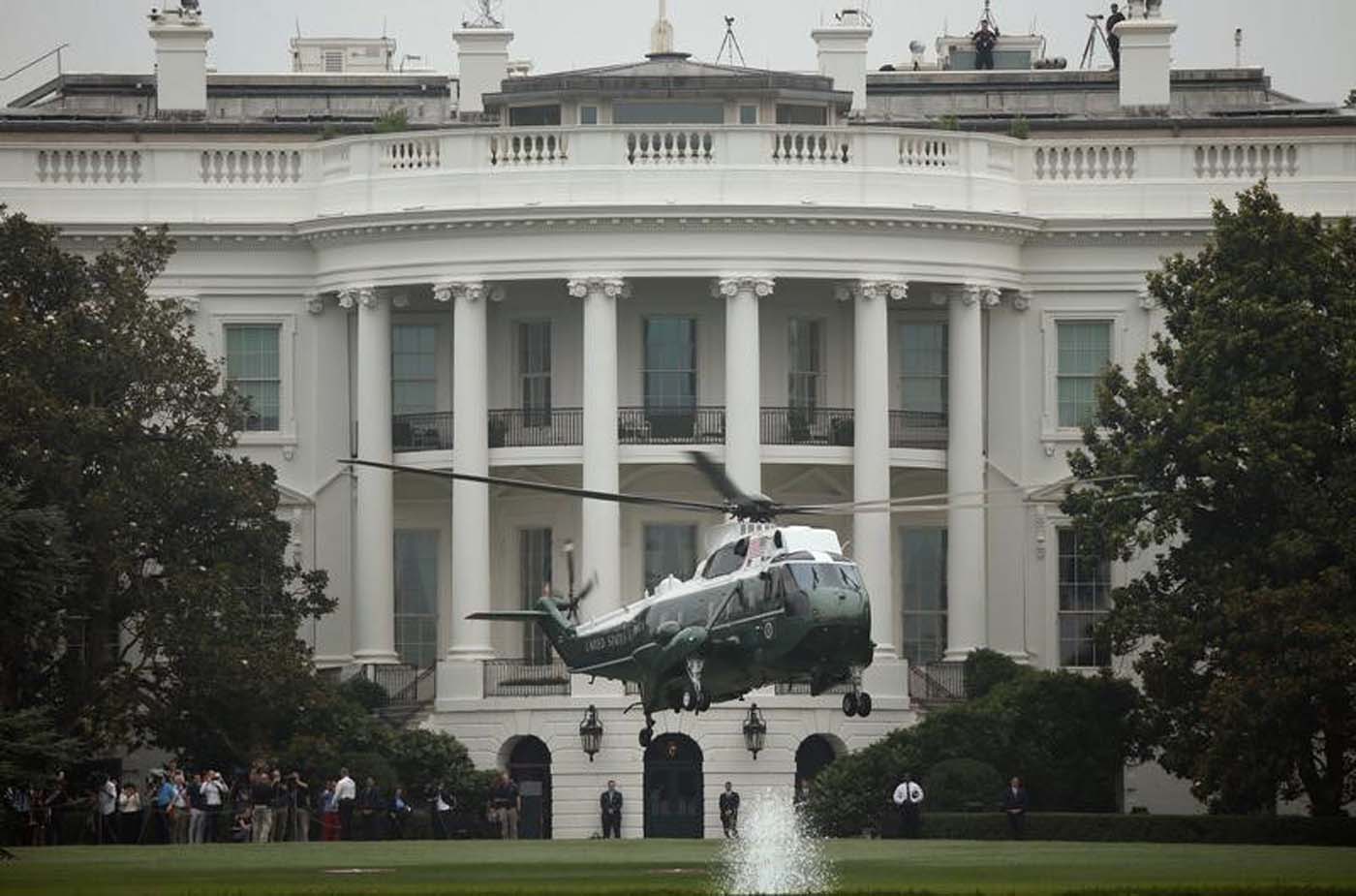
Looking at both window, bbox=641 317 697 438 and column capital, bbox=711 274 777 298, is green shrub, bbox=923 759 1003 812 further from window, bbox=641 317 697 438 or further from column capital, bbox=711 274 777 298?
window, bbox=641 317 697 438

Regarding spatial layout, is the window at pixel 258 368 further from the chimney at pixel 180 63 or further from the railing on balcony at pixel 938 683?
the railing on balcony at pixel 938 683

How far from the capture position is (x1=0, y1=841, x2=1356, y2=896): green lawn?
2810 inches

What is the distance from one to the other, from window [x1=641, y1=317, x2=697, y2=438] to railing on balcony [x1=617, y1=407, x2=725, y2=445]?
43 centimetres

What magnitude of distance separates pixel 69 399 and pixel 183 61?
61.0ft

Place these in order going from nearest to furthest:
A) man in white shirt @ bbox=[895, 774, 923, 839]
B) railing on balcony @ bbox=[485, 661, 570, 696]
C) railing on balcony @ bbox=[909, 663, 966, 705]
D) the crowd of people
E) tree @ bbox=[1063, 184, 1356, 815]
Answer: tree @ bbox=[1063, 184, 1356, 815]
man in white shirt @ bbox=[895, 774, 923, 839]
the crowd of people
railing on balcony @ bbox=[909, 663, 966, 705]
railing on balcony @ bbox=[485, 661, 570, 696]

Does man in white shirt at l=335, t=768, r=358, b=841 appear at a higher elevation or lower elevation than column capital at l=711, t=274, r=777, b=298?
lower

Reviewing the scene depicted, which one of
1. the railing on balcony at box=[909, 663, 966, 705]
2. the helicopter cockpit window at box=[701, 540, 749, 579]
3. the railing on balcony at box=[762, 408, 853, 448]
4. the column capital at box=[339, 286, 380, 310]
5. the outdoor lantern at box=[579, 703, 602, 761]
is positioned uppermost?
the column capital at box=[339, 286, 380, 310]

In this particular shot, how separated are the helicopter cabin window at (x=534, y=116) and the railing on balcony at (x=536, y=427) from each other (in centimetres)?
628

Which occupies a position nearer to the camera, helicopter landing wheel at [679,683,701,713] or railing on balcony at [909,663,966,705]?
helicopter landing wheel at [679,683,701,713]

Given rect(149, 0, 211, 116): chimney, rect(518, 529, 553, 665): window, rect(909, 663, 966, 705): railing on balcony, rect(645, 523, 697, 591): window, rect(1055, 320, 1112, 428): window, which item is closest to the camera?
rect(909, 663, 966, 705): railing on balcony

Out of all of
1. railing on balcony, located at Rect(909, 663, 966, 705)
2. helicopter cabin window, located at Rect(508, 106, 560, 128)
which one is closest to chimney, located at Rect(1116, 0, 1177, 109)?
helicopter cabin window, located at Rect(508, 106, 560, 128)

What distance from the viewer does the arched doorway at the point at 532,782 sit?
10256 centimetres

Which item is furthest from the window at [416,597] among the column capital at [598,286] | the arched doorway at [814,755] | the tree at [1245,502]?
the tree at [1245,502]

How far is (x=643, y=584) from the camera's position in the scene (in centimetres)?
10888
